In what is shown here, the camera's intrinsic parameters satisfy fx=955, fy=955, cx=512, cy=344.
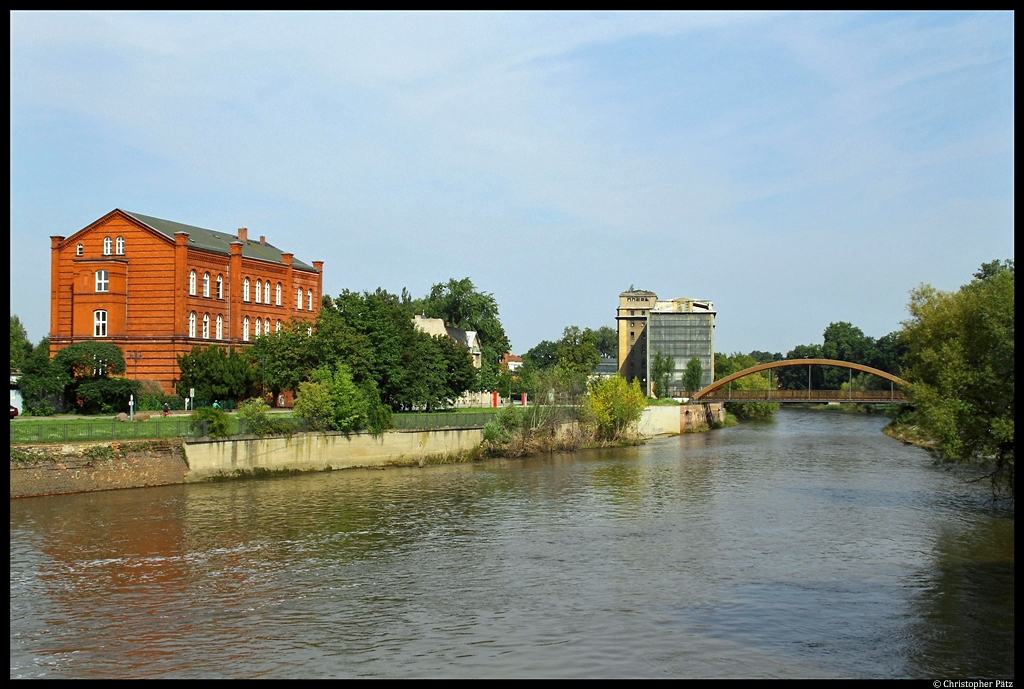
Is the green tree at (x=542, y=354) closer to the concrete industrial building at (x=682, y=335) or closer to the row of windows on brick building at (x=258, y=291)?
the concrete industrial building at (x=682, y=335)

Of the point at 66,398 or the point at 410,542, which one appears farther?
the point at 66,398

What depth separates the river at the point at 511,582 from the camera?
618 inches

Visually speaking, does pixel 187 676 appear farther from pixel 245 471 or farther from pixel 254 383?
pixel 254 383

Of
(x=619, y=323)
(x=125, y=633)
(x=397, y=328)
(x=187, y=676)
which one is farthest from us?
(x=619, y=323)

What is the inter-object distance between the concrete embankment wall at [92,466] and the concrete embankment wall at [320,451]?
2.68 feet

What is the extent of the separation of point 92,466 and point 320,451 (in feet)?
33.1

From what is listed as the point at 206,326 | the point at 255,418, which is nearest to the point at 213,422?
the point at 255,418

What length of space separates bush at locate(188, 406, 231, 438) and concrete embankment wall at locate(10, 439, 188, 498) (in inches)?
62.7

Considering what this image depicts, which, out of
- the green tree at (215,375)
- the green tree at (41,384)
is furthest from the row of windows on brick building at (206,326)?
the green tree at (41,384)

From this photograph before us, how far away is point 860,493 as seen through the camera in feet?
113

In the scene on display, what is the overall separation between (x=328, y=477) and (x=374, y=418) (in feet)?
15.2

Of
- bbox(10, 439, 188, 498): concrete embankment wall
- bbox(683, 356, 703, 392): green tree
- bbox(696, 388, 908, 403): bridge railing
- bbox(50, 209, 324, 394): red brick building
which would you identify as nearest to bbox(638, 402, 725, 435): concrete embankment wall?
bbox(696, 388, 908, 403): bridge railing
